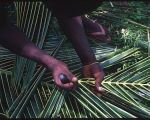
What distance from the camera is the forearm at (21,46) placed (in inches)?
82.7

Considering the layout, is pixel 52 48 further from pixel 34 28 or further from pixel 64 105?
pixel 64 105

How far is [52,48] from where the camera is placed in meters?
2.52

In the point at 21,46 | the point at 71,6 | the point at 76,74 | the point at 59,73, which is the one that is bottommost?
the point at 76,74

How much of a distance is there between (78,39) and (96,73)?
229mm

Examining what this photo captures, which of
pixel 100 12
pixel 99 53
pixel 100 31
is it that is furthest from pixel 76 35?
pixel 100 12

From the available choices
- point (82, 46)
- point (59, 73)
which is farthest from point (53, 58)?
point (82, 46)

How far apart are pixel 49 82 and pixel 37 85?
0.26ft

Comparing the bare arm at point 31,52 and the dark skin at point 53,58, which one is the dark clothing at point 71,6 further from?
the bare arm at point 31,52

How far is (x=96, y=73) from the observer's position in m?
2.20

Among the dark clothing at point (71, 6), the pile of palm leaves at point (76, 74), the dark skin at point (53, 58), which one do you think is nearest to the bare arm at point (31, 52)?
the dark skin at point (53, 58)

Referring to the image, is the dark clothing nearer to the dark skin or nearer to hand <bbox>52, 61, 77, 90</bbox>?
the dark skin

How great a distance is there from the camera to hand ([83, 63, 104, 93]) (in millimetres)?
2153

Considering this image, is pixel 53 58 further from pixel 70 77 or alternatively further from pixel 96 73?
pixel 96 73

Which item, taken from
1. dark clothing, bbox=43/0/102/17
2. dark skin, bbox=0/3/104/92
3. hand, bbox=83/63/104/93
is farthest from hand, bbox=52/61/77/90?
dark clothing, bbox=43/0/102/17
